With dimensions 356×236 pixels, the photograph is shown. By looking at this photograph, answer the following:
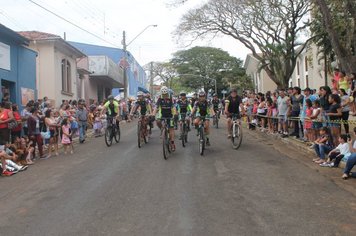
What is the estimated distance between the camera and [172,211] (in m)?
6.77

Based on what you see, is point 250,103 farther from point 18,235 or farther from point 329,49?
point 18,235

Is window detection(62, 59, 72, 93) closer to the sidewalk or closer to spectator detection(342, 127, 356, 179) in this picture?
the sidewalk

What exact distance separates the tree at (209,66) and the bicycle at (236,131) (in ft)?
226

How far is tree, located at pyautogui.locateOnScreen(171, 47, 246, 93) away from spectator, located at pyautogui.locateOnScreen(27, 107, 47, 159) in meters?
69.6

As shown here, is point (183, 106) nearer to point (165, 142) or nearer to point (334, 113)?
point (165, 142)

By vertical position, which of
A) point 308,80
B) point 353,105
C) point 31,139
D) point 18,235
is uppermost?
point 308,80

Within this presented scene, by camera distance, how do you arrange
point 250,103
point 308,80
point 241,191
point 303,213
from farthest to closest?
point 308,80 → point 250,103 → point 241,191 → point 303,213

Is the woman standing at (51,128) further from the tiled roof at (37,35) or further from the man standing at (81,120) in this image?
the tiled roof at (37,35)

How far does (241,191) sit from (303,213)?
1589mm

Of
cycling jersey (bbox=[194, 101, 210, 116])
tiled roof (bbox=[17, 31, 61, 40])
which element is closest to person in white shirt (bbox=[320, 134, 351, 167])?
cycling jersey (bbox=[194, 101, 210, 116])

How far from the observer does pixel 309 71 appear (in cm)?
4138

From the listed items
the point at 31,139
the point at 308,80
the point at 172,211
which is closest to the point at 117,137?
the point at 31,139

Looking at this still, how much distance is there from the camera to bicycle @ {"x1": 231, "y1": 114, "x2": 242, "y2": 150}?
13.6 m

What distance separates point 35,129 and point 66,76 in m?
15.2
